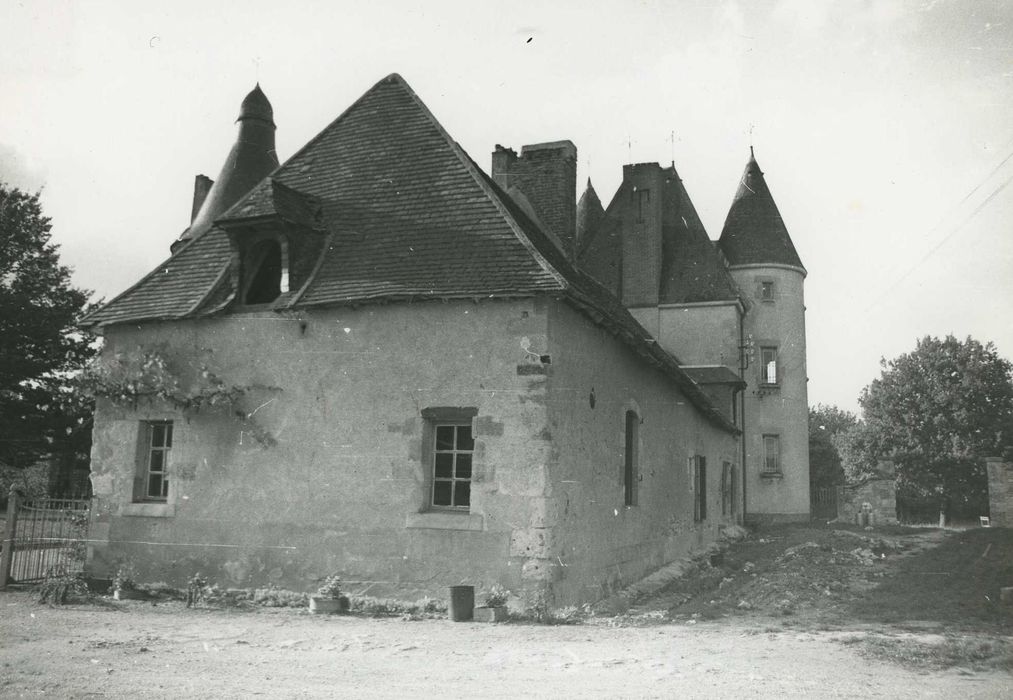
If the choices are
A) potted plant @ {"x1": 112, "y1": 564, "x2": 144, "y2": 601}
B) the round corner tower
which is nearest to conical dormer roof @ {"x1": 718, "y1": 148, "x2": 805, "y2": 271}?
the round corner tower

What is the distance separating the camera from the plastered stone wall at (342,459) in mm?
10000

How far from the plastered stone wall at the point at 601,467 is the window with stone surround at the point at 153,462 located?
18.2ft

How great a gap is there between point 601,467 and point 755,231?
58.4ft

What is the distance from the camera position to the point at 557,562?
9.84 m

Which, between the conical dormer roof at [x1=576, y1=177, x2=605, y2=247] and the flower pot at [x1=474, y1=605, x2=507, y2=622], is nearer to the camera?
the flower pot at [x1=474, y1=605, x2=507, y2=622]

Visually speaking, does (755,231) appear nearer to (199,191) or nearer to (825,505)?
(825,505)

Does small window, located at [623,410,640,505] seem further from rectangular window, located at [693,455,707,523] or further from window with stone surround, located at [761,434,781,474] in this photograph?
window with stone surround, located at [761,434,781,474]

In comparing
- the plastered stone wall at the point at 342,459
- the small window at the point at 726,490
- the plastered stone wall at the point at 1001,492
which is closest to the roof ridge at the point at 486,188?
the plastered stone wall at the point at 342,459

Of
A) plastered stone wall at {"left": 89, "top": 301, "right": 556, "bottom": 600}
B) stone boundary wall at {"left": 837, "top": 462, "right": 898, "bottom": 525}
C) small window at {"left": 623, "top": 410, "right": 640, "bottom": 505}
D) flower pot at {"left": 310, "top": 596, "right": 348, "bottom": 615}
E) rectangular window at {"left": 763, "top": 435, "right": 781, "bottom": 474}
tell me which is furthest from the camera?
stone boundary wall at {"left": 837, "top": 462, "right": 898, "bottom": 525}

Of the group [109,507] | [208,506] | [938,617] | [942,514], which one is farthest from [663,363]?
[942,514]

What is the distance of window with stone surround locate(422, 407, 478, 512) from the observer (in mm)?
10406

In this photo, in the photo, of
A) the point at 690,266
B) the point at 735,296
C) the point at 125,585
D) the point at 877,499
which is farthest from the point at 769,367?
the point at 125,585

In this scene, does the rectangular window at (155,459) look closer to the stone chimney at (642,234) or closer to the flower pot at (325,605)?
the flower pot at (325,605)

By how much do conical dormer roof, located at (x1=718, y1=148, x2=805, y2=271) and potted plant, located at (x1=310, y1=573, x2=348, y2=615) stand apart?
20.0 m
